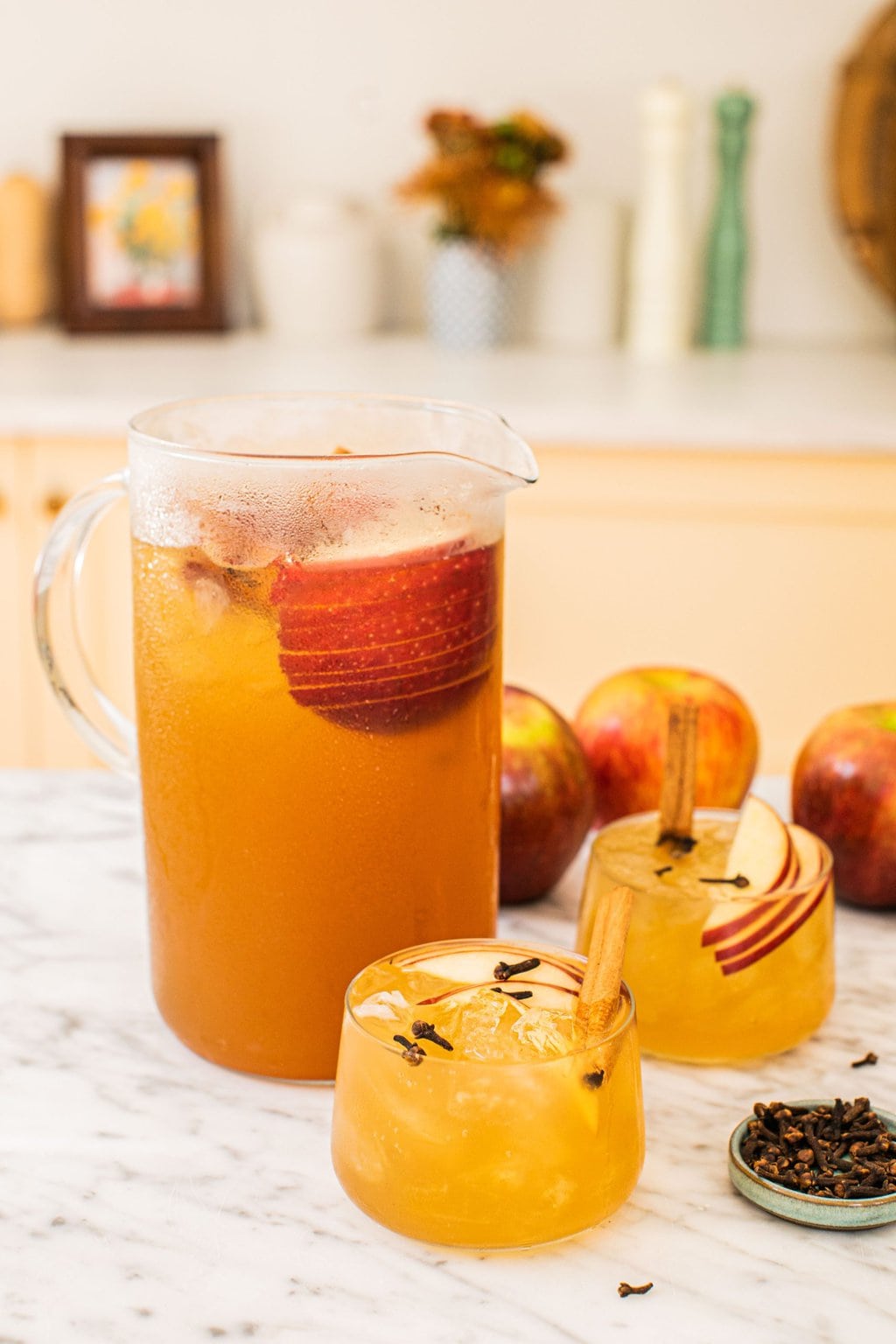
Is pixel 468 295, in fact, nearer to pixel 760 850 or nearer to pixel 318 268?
pixel 318 268

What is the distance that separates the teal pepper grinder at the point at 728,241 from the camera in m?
2.23

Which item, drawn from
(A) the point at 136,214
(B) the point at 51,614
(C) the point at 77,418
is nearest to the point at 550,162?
(A) the point at 136,214

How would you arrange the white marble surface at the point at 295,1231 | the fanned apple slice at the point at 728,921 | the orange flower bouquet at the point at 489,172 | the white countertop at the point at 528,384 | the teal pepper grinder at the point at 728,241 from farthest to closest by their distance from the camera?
the teal pepper grinder at the point at 728,241 < the orange flower bouquet at the point at 489,172 < the white countertop at the point at 528,384 < the fanned apple slice at the point at 728,921 < the white marble surface at the point at 295,1231

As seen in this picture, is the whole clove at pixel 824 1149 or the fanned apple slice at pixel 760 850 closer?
the whole clove at pixel 824 1149

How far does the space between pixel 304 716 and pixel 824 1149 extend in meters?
0.24

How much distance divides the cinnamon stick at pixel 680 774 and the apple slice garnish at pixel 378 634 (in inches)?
4.6

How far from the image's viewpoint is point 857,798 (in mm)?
744

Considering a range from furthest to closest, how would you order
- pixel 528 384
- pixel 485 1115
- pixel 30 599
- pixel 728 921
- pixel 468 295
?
1. pixel 468 295
2. pixel 528 384
3. pixel 30 599
4. pixel 728 921
5. pixel 485 1115

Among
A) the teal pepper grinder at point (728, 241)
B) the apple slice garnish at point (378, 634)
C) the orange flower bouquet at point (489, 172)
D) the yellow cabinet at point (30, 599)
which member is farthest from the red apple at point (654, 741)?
the teal pepper grinder at point (728, 241)

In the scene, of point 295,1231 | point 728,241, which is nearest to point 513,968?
point 295,1231

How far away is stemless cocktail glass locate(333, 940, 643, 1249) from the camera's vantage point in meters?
0.47

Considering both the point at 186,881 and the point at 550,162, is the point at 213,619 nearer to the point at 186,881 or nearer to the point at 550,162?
the point at 186,881

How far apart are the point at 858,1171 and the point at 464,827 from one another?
191 millimetres

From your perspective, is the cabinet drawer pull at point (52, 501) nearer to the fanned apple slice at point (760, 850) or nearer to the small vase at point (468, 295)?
the small vase at point (468, 295)
